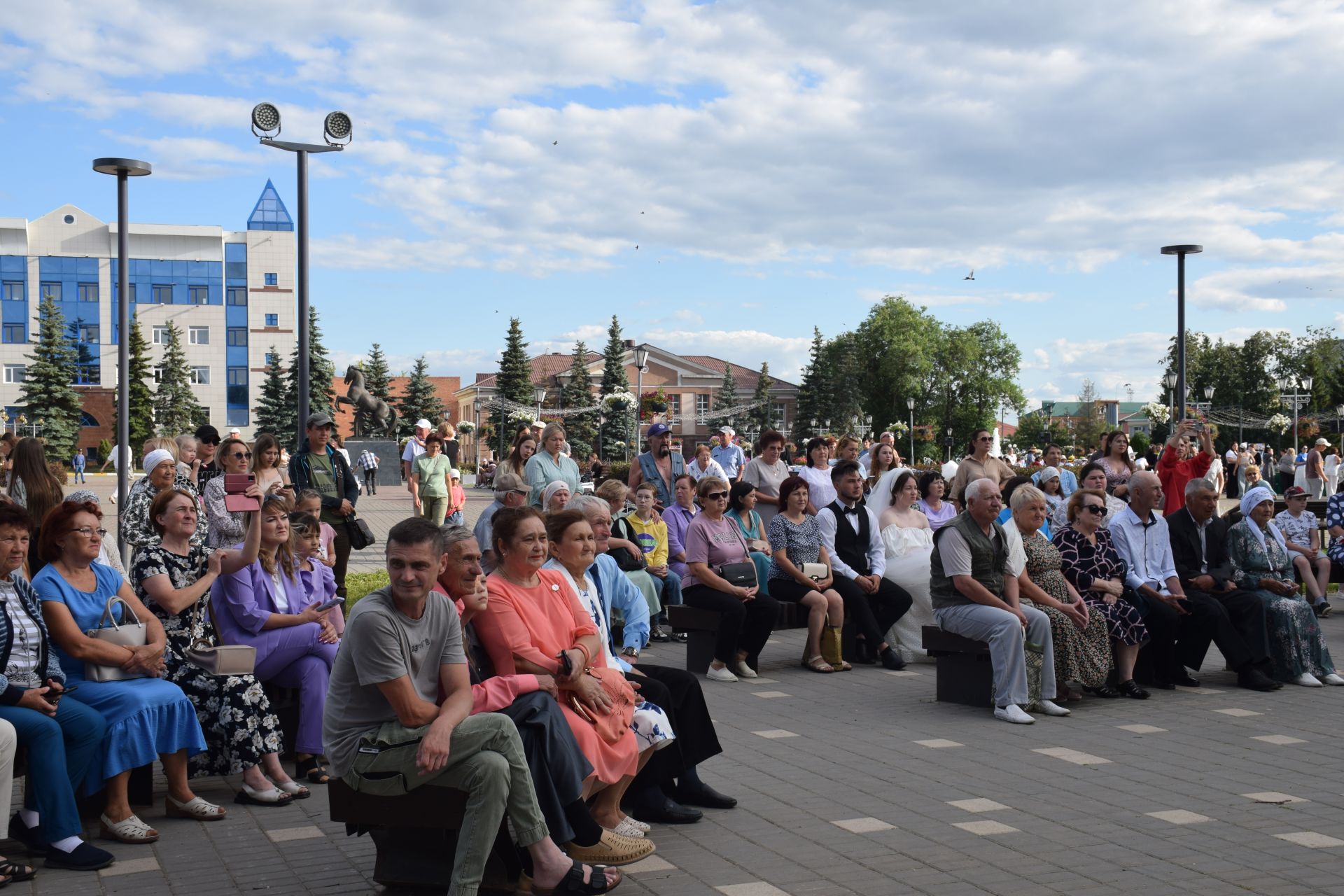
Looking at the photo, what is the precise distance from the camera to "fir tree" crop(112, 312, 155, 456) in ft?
258

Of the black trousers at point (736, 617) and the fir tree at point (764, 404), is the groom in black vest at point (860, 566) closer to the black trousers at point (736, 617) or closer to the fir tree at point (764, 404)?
the black trousers at point (736, 617)

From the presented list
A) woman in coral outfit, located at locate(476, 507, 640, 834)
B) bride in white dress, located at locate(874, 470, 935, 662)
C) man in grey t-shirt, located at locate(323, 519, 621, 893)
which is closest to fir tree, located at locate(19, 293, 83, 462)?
bride in white dress, located at locate(874, 470, 935, 662)

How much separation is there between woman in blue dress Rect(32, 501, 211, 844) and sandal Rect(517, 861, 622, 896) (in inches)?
78.4

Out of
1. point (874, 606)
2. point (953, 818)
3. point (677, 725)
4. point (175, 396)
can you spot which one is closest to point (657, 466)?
point (874, 606)

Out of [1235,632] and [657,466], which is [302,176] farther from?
[1235,632]

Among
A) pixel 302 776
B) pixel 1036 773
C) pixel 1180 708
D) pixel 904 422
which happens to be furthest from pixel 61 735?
pixel 904 422

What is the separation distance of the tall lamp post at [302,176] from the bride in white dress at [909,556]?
19.6 feet

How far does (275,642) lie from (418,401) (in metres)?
73.0

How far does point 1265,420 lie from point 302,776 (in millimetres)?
81698

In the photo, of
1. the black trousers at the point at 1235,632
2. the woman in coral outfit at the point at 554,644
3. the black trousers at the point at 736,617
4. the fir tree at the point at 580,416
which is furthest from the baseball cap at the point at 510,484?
the fir tree at the point at 580,416

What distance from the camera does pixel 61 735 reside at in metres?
5.30

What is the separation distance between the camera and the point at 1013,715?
8148 millimetres

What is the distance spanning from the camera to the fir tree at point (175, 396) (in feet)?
275

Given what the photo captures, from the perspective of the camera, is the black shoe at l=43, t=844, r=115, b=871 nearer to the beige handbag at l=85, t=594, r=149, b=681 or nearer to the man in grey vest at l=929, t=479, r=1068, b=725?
the beige handbag at l=85, t=594, r=149, b=681
